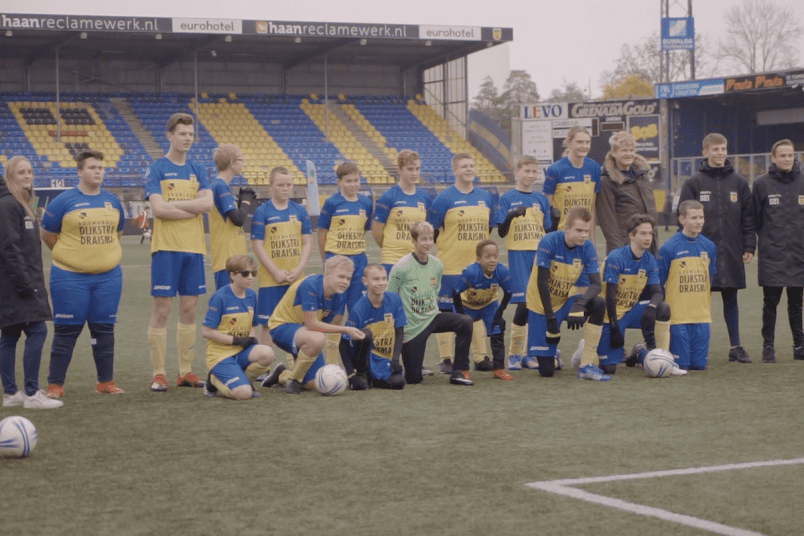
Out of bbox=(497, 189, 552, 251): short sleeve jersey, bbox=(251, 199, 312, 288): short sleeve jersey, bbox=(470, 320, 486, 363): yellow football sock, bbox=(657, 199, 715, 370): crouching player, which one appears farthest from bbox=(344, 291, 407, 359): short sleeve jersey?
bbox=(657, 199, 715, 370): crouching player

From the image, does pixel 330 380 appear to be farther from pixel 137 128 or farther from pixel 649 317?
pixel 137 128

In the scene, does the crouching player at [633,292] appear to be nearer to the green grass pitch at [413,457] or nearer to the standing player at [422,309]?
the green grass pitch at [413,457]

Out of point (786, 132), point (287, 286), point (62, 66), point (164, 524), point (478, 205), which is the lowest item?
point (164, 524)

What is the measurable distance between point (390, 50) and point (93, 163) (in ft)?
133

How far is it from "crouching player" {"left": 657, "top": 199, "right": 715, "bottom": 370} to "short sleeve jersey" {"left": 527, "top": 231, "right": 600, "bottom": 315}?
32.0 inches

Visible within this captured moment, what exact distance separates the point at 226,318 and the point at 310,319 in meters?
0.61

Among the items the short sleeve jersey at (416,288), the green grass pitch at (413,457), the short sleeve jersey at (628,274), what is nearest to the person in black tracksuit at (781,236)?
the green grass pitch at (413,457)

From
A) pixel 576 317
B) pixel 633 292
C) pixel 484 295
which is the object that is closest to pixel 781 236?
pixel 633 292

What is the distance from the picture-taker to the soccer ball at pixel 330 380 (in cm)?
761

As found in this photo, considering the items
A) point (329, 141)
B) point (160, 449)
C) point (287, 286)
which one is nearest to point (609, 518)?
point (160, 449)

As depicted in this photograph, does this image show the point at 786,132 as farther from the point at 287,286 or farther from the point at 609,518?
the point at 609,518

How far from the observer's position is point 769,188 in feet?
30.6

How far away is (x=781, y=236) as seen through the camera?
927 centimetres

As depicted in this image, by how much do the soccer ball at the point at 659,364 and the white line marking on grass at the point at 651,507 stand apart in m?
2.94
